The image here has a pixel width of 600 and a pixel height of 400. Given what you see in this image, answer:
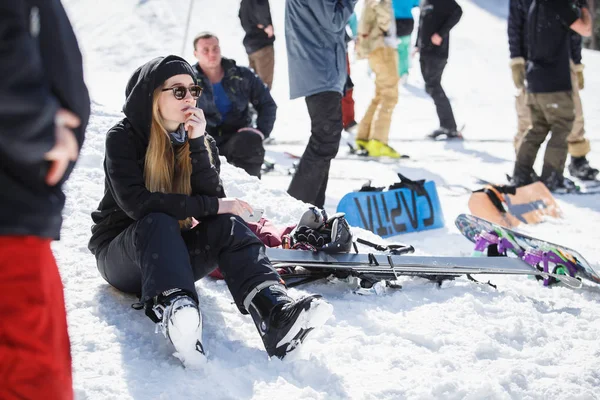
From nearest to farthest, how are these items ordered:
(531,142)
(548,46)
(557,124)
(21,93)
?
(21,93) < (548,46) < (557,124) < (531,142)

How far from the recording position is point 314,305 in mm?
2332

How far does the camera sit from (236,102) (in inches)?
212

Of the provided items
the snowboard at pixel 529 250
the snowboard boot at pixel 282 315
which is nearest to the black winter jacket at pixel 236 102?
the snowboard at pixel 529 250

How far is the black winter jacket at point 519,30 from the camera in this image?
20.2ft

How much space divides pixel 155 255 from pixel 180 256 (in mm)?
91

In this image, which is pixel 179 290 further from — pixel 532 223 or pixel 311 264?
pixel 532 223

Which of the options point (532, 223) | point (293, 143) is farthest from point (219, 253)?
point (293, 143)

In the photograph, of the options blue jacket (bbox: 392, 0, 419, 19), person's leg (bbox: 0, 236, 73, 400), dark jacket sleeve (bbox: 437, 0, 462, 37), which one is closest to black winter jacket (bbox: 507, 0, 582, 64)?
dark jacket sleeve (bbox: 437, 0, 462, 37)

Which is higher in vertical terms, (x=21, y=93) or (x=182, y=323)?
(x=21, y=93)

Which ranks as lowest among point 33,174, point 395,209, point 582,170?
point 582,170

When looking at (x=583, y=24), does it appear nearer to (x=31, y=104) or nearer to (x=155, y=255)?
(x=155, y=255)

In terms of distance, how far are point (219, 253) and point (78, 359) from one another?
2.11 ft

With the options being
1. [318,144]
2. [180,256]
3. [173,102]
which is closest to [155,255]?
[180,256]

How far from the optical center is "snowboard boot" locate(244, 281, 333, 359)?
2.34 meters
